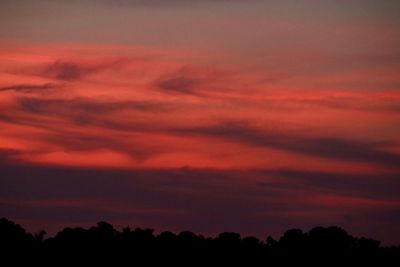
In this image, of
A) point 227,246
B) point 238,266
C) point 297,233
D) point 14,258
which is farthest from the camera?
point 297,233

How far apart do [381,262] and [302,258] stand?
601 centimetres

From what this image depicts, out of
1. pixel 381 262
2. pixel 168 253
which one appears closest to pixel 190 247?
pixel 168 253

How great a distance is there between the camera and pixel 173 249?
8644 centimetres

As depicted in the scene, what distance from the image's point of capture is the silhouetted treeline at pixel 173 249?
80875 mm

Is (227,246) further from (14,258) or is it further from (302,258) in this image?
(14,258)

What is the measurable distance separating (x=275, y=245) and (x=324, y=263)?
8.28m

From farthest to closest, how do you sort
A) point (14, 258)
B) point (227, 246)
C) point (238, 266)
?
point (227, 246), point (238, 266), point (14, 258)

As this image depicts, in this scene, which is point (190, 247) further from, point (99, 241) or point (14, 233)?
point (14, 233)

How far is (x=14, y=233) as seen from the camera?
85438mm

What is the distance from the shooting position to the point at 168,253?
8488 cm

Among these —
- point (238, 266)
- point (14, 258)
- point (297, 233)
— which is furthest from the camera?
point (297, 233)

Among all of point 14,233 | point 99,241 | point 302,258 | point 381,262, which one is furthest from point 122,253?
point 381,262

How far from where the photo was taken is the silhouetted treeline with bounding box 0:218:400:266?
265ft

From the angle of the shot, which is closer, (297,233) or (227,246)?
(227,246)
